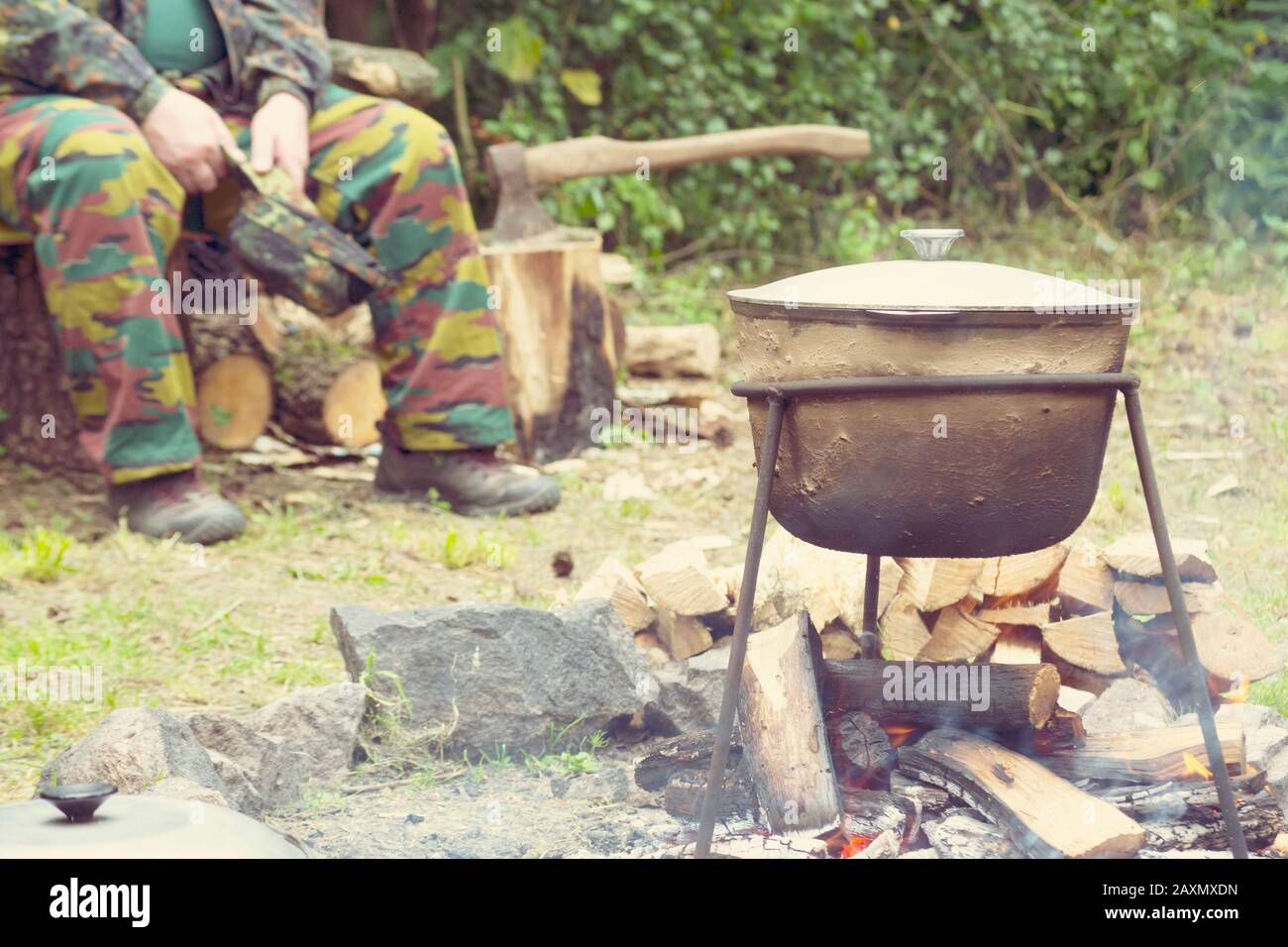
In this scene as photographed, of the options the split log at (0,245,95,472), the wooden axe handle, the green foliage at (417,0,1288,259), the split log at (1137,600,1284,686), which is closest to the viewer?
the split log at (1137,600,1284,686)

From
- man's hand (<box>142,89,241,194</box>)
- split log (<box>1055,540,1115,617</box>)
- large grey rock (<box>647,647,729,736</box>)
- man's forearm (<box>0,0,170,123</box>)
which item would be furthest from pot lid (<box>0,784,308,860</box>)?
man's forearm (<box>0,0,170,123</box>)

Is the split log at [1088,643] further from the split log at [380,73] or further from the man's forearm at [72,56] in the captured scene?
the split log at [380,73]

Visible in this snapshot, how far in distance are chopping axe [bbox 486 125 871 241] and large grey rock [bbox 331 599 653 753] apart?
8.61 feet

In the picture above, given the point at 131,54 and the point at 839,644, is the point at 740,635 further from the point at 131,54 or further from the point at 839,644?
the point at 131,54

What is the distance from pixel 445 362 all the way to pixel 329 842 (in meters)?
2.14

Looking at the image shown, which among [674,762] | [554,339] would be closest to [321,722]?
[674,762]

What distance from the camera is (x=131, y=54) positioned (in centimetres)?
394

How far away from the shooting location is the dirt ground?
2.43 m

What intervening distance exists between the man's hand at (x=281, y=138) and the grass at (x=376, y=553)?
3.21ft

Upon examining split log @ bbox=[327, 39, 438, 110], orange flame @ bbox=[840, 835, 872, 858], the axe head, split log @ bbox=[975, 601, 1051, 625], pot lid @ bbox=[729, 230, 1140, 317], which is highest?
split log @ bbox=[327, 39, 438, 110]

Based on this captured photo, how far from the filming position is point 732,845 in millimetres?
2193

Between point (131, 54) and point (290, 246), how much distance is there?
69cm

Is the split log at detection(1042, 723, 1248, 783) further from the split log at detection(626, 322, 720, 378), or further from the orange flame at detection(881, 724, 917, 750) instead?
the split log at detection(626, 322, 720, 378)
